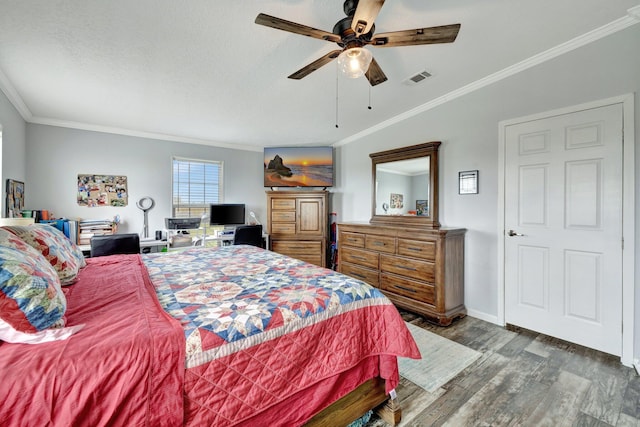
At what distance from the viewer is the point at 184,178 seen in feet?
15.6

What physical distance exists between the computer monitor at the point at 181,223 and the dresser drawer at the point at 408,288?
2.96 meters

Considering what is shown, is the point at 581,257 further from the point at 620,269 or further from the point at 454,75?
the point at 454,75

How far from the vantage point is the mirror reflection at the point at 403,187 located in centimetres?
328

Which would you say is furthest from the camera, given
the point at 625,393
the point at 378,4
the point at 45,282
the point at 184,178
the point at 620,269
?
the point at 184,178

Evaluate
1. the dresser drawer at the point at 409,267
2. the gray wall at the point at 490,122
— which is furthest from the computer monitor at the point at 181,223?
the gray wall at the point at 490,122

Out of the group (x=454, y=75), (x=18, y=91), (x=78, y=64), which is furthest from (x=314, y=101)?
(x=18, y=91)

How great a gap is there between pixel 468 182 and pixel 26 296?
3.37 metres

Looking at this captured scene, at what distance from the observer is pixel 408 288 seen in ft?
9.89

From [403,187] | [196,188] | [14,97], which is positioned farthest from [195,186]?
[403,187]

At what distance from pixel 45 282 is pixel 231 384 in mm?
780

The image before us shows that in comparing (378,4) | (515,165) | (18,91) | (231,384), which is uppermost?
(18,91)

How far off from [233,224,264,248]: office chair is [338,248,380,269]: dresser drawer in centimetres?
135

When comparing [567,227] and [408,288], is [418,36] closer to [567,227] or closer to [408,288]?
[567,227]

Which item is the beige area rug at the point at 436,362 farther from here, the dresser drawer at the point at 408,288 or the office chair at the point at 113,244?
the office chair at the point at 113,244
